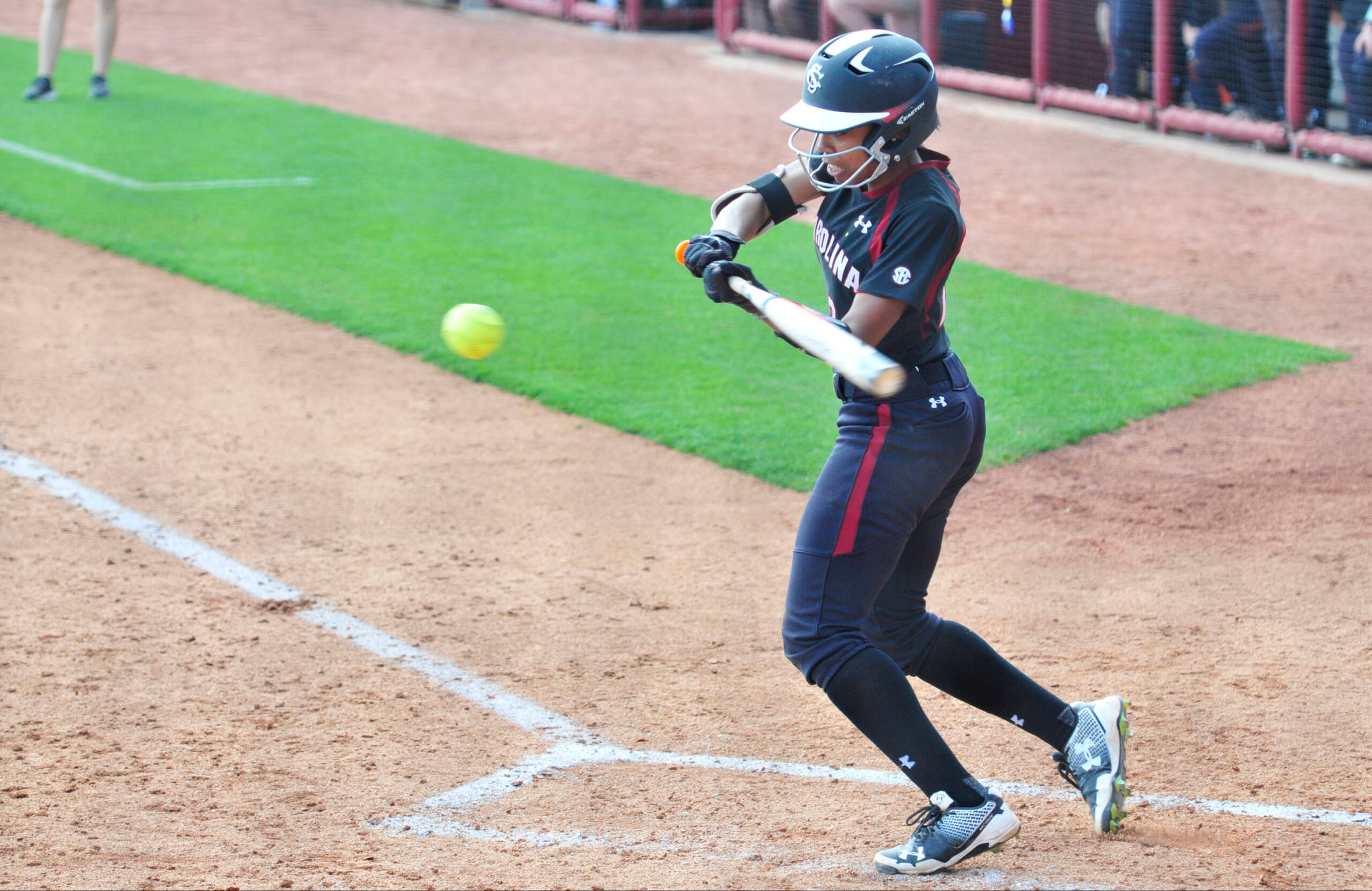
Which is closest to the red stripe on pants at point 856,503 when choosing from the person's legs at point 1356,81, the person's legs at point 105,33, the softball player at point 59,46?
the person's legs at point 1356,81

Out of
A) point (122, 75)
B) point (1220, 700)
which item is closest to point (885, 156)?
A: point (1220, 700)

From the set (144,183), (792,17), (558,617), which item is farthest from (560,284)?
(792,17)

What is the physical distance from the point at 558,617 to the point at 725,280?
5.85 feet

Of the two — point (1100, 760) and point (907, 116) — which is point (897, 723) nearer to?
point (1100, 760)

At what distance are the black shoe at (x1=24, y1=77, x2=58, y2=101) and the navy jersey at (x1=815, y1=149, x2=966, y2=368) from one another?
38.3 feet

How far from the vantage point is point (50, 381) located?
22.1 feet

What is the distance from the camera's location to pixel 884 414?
10.4 feet

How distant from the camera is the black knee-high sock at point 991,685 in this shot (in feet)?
11.2

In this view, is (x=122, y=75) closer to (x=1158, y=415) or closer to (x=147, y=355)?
(x=147, y=355)

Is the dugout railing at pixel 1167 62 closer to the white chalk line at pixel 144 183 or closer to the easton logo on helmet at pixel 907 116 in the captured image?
the white chalk line at pixel 144 183

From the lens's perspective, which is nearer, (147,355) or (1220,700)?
(1220,700)

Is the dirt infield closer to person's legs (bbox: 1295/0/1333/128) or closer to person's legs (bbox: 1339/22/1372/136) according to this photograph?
person's legs (bbox: 1339/22/1372/136)

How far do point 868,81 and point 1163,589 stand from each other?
8.13ft

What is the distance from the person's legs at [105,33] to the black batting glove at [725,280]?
11023 millimetres
